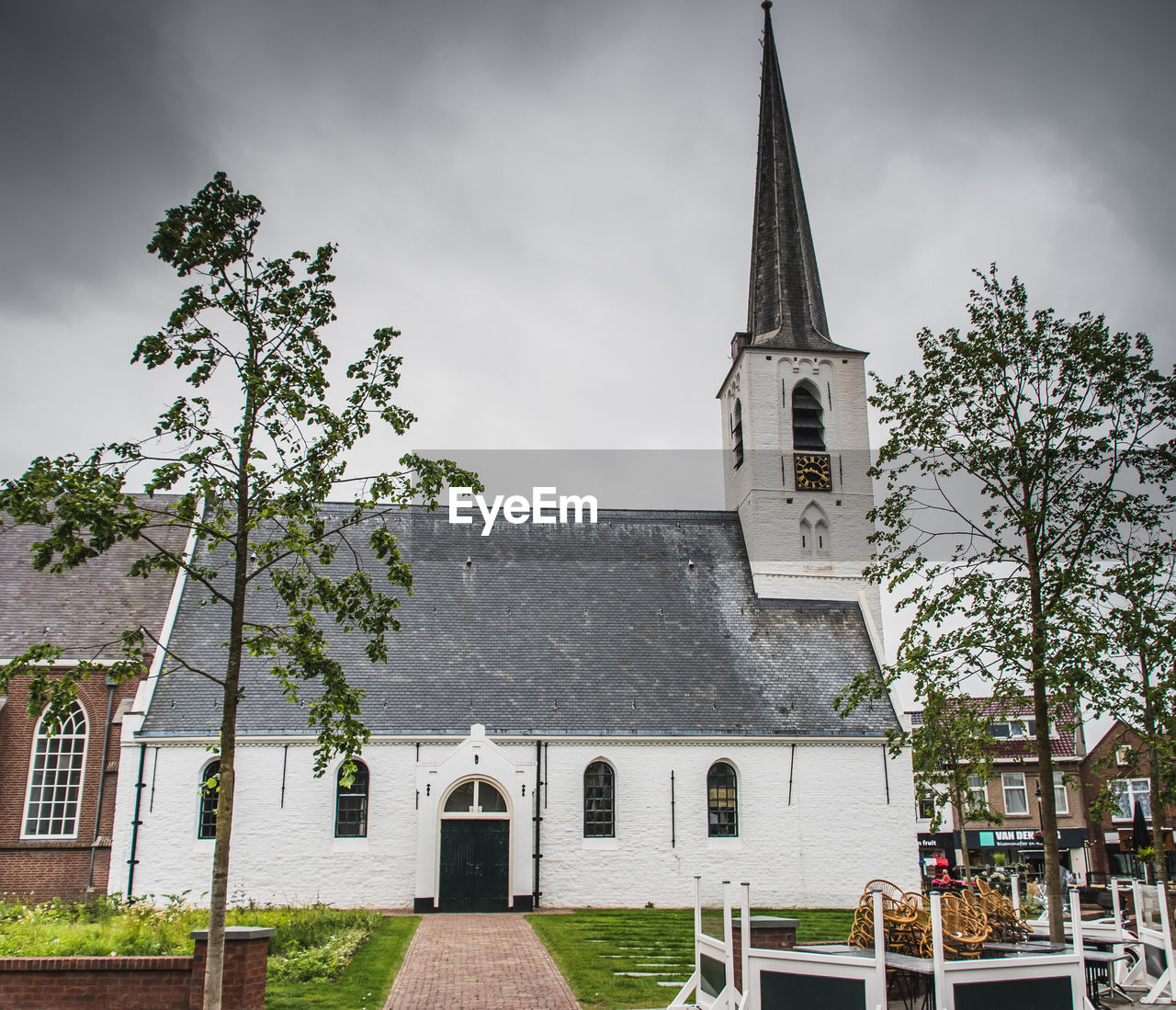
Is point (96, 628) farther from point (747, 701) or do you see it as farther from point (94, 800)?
point (747, 701)

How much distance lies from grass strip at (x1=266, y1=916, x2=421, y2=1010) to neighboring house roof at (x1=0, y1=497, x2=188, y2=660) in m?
12.7

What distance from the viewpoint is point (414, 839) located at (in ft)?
81.3

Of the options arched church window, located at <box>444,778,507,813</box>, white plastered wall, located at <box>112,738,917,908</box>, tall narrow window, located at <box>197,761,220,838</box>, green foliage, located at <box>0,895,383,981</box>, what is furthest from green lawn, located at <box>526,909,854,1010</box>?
tall narrow window, located at <box>197,761,220,838</box>

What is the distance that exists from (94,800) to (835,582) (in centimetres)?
2156

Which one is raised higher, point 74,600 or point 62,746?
Result: point 74,600

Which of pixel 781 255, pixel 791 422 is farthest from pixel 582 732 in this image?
pixel 781 255

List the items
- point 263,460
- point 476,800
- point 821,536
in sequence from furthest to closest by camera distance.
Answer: point 821,536, point 476,800, point 263,460

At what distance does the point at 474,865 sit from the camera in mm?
24422

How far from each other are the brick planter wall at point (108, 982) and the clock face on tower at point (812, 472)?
78.1 feet

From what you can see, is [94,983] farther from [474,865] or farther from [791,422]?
[791,422]

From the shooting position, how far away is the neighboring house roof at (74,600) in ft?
86.3

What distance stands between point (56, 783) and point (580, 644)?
551 inches

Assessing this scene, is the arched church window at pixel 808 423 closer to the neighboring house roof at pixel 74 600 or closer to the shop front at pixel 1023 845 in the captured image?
the neighboring house roof at pixel 74 600

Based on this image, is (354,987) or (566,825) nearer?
(354,987)
